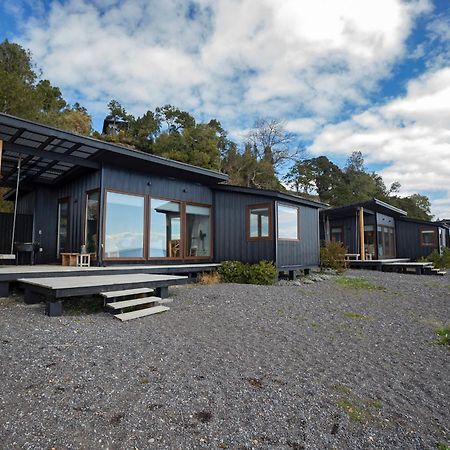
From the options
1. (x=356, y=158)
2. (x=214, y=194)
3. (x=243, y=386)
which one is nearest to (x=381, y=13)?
(x=214, y=194)

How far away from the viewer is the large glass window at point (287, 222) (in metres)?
9.93

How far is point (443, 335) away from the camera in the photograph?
16.0ft

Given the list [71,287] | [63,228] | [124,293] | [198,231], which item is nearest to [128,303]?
[124,293]

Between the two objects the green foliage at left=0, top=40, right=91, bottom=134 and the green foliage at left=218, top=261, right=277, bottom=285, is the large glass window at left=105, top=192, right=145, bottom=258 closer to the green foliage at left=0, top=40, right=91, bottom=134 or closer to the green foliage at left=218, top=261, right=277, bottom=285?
the green foliage at left=218, top=261, right=277, bottom=285

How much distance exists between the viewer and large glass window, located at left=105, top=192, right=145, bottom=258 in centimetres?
837

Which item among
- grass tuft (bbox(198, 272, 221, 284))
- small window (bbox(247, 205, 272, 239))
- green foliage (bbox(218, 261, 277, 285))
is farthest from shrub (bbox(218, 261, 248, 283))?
small window (bbox(247, 205, 272, 239))

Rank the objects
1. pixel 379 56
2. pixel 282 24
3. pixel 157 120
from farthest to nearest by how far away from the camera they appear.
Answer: pixel 157 120 < pixel 379 56 < pixel 282 24

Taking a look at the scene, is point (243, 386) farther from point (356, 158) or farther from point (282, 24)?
point (356, 158)

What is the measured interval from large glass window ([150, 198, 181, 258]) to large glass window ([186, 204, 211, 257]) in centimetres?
37

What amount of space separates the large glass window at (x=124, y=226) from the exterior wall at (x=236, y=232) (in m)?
2.63

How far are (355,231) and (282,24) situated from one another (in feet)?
38.0

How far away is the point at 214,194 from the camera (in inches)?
433

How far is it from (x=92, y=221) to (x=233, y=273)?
3918 mm

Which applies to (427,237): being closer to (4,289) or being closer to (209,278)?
(209,278)
